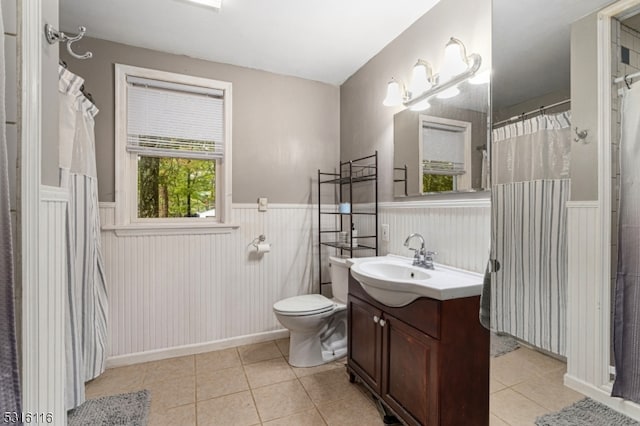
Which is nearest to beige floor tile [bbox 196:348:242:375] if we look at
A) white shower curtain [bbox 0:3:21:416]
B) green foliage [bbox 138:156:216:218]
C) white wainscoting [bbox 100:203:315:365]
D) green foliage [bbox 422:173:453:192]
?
white wainscoting [bbox 100:203:315:365]

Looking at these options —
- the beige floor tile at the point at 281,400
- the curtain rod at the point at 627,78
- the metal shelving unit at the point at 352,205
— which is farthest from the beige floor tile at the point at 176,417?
the curtain rod at the point at 627,78

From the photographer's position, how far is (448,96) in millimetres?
1700

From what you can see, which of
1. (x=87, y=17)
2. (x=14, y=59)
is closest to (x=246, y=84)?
(x=87, y=17)

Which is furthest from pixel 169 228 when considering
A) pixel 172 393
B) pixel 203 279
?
pixel 172 393

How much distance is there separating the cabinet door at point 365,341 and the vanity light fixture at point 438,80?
1311mm

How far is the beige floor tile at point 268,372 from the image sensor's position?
1945mm

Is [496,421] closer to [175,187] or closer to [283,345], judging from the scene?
[283,345]

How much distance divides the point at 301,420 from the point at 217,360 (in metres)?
0.95

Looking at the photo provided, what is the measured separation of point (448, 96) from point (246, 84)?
1666 mm

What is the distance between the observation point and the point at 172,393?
182 cm

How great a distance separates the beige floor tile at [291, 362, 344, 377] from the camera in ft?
6.68

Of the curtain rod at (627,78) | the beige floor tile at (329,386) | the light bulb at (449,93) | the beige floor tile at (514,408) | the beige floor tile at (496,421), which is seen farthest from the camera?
the beige floor tile at (329,386)

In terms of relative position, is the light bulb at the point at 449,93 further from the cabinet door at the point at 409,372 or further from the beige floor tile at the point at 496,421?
the beige floor tile at the point at 496,421

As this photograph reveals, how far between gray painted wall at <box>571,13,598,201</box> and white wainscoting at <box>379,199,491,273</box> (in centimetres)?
85
